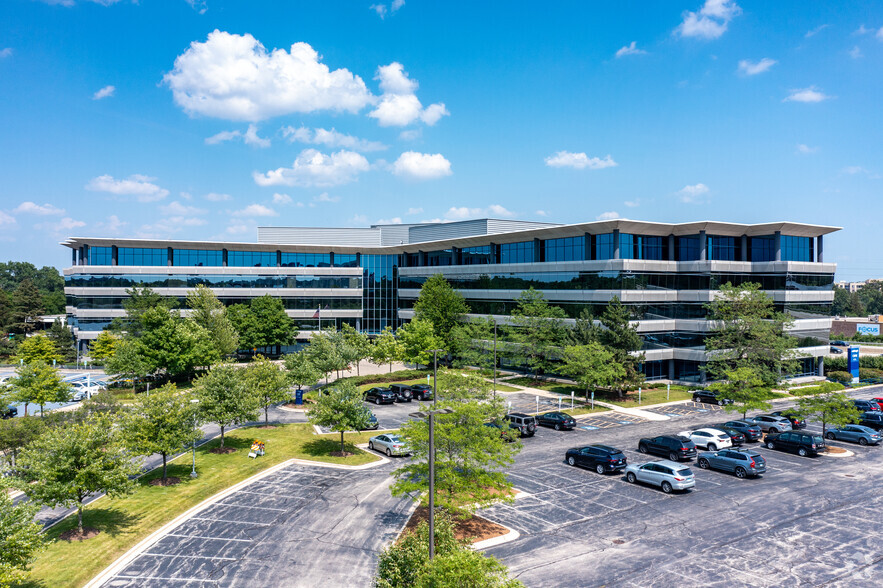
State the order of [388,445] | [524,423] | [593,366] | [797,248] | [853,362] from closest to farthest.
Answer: [388,445] → [524,423] → [593,366] → [797,248] → [853,362]

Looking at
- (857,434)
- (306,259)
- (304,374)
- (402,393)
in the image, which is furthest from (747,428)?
(306,259)

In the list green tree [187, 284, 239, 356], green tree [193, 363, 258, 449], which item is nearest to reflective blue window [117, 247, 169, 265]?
green tree [187, 284, 239, 356]

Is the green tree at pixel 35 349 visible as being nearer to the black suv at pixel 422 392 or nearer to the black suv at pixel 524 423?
the black suv at pixel 422 392

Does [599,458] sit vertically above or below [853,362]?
below

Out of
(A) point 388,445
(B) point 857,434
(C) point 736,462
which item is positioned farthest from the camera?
(B) point 857,434

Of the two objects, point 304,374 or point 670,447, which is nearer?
point 670,447

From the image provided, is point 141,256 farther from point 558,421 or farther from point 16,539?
point 16,539

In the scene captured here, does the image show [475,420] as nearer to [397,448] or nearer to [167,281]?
[397,448]
